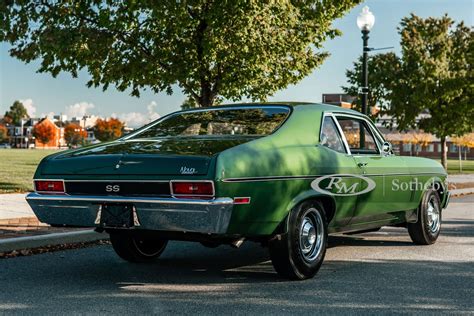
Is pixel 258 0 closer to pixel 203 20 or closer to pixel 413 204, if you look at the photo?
pixel 203 20

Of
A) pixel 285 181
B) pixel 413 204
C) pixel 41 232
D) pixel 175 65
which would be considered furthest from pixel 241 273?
pixel 175 65

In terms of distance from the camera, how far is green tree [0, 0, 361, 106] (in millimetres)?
14734

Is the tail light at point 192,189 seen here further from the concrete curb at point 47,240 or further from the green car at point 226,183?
the concrete curb at point 47,240

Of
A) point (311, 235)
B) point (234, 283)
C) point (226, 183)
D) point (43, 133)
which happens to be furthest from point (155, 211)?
point (43, 133)

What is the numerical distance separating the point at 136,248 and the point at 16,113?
200 m

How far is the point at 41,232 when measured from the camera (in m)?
8.84

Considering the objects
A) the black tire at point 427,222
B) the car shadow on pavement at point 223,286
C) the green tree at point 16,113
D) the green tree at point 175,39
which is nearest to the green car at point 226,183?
the car shadow on pavement at point 223,286

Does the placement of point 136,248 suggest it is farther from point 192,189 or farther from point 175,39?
point 175,39

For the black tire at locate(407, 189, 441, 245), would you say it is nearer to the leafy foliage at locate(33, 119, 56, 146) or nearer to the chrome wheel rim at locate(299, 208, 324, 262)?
the chrome wheel rim at locate(299, 208, 324, 262)

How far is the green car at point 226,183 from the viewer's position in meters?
5.34

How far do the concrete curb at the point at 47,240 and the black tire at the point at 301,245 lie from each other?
3.38m

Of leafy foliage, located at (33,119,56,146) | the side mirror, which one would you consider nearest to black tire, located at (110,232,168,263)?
the side mirror

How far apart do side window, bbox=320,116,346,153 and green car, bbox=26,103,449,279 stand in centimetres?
1

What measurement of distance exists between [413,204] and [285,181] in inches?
121
